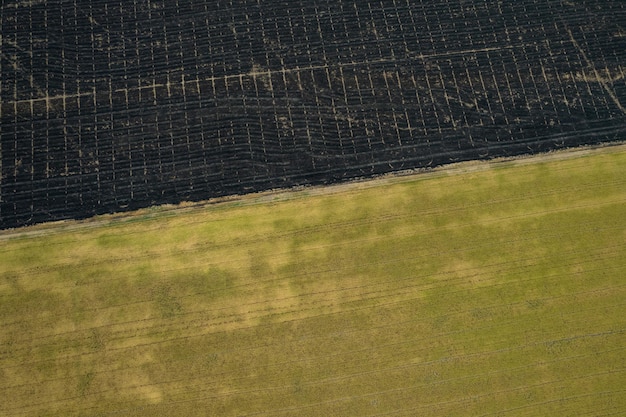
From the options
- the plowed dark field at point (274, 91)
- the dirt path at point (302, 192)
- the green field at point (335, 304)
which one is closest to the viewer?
the green field at point (335, 304)

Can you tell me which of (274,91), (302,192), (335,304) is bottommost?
(335,304)

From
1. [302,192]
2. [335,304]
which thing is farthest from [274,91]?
[335,304]

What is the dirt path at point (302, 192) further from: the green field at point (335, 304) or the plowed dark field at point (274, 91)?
the plowed dark field at point (274, 91)

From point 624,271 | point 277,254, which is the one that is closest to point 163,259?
point 277,254

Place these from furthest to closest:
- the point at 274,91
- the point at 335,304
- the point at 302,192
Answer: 1. the point at 274,91
2. the point at 302,192
3. the point at 335,304

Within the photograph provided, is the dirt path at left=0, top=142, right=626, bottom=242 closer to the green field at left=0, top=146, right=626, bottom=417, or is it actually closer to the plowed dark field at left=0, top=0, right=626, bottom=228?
the green field at left=0, top=146, right=626, bottom=417

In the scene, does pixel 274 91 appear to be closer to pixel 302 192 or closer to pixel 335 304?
pixel 302 192

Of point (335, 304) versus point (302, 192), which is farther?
point (302, 192)

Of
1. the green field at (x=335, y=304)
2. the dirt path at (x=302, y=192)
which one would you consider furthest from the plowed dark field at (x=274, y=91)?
the green field at (x=335, y=304)
